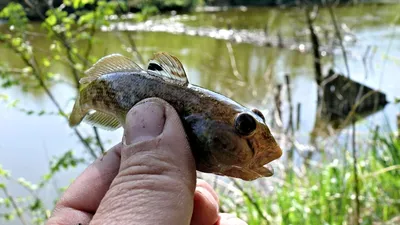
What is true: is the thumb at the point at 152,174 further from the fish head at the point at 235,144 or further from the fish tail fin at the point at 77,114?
the fish tail fin at the point at 77,114

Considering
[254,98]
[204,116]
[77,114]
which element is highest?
[204,116]

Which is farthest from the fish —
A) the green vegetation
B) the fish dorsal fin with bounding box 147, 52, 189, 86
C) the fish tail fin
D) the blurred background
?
the green vegetation

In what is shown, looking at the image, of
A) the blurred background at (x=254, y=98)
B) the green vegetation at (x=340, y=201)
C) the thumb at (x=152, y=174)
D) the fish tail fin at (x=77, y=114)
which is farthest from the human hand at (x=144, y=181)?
the green vegetation at (x=340, y=201)

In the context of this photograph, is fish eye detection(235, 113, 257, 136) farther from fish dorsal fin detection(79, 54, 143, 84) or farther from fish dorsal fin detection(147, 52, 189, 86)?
fish dorsal fin detection(79, 54, 143, 84)

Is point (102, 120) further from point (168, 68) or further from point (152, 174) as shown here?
point (152, 174)

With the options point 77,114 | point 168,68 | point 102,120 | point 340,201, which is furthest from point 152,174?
point 340,201
